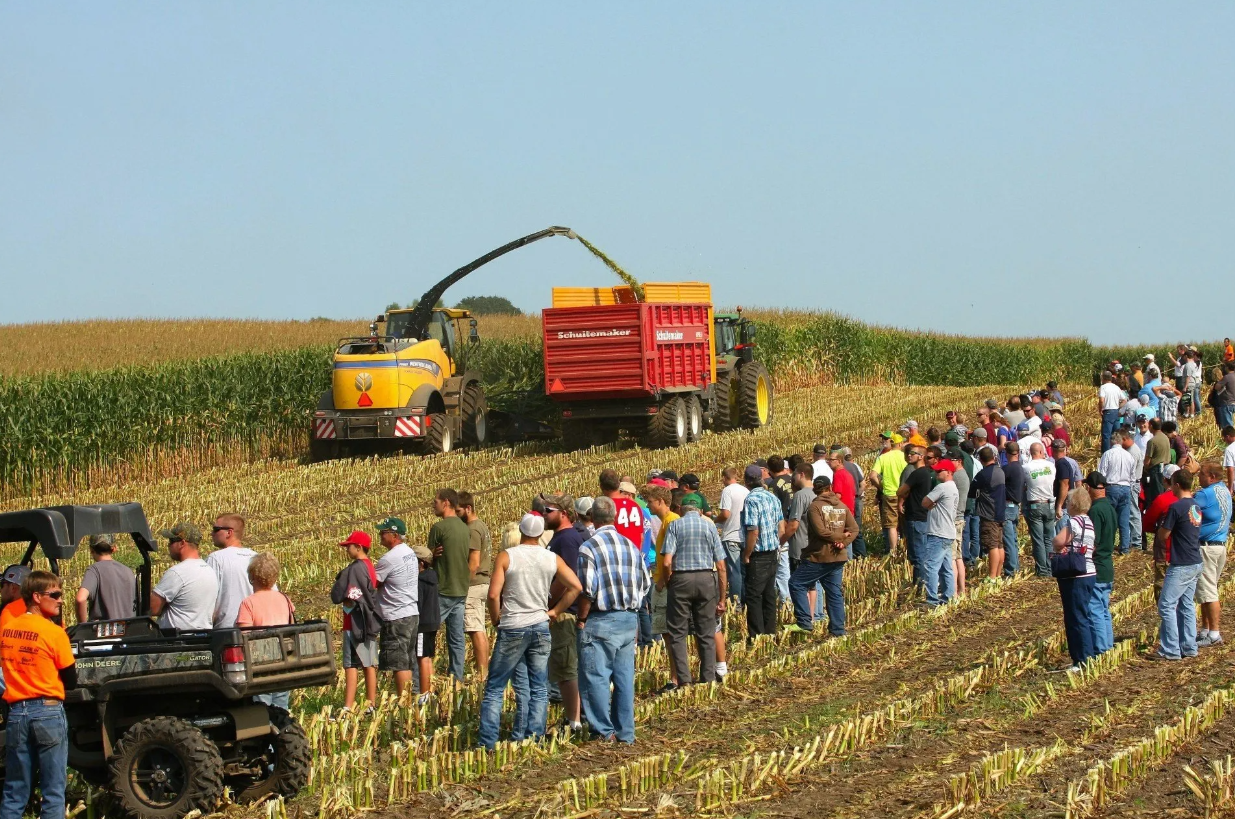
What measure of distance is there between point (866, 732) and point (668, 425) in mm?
15483

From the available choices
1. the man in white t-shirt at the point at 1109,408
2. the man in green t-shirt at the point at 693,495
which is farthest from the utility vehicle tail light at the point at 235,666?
the man in white t-shirt at the point at 1109,408

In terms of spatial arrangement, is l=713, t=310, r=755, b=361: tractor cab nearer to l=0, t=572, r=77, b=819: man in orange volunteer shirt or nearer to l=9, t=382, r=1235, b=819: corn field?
l=9, t=382, r=1235, b=819: corn field

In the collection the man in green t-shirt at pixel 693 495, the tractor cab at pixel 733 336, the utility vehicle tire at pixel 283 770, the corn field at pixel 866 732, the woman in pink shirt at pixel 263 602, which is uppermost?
the tractor cab at pixel 733 336

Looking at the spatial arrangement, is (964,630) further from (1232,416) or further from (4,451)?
→ (4,451)

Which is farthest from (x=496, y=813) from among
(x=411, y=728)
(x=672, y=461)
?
(x=672, y=461)

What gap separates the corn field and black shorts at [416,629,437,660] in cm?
30

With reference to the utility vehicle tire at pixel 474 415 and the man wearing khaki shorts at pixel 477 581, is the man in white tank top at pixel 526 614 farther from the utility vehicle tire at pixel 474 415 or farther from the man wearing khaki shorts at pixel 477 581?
the utility vehicle tire at pixel 474 415

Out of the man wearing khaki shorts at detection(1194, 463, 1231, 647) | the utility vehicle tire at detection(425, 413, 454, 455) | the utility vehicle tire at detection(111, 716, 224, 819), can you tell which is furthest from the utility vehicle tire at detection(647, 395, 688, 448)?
the utility vehicle tire at detection(111, 716, 224, 819)

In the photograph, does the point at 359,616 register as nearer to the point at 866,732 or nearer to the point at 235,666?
the point at 235,666

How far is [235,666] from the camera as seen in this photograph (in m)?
→ 7.66

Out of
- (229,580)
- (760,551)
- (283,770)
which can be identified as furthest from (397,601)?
(760,551)

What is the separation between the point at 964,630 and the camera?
13.0 m

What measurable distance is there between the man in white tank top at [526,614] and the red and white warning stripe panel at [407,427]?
50.8ft

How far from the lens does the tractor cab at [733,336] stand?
27.8m
